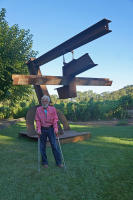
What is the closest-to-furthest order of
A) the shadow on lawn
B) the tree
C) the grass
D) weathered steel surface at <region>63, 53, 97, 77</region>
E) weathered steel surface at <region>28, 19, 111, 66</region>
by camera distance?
the grass
weathered steel surface at <region>28, 19, 111, 66</region>
weathered steel surface at <region>63, 53, 97, 77</region>
the shadow on lawn
the tree

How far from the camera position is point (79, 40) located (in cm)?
550

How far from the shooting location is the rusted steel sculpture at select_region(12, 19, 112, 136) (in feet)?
17.0

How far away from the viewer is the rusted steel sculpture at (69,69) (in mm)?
5168

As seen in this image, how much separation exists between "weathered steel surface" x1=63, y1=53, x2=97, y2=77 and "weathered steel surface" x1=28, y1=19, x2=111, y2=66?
434 millimetres

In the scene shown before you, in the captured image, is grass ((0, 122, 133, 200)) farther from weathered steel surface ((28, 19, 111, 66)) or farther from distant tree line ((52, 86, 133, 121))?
distant tree line ((52, 86, 133, 121))

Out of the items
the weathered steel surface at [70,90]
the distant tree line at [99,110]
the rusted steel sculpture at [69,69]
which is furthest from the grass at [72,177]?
the distant tree line at [99,110]

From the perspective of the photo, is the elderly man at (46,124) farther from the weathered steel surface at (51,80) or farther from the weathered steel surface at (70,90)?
the weathered steel surface at (70,90)

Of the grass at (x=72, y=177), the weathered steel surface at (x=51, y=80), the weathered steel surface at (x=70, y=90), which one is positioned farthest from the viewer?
the weathered steel surface at (x=70, y=90)

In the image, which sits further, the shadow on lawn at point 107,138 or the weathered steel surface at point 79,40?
the shadow on lawn at point 107,138

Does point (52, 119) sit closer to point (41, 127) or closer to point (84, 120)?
point (41, 127)

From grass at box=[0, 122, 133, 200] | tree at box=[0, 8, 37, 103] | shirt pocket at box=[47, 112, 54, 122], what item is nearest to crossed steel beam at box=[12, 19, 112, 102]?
shirt pocket at box=[47, 112, 54, 122]

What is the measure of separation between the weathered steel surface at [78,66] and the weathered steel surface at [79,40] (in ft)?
1.42

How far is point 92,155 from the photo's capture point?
204 inches

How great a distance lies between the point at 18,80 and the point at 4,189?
3.23 m
